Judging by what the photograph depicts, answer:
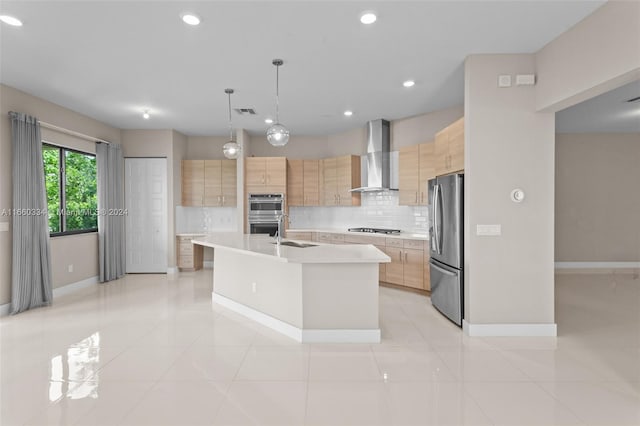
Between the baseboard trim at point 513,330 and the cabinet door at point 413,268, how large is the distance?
1579 millimetres

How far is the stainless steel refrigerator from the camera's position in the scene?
3760mm

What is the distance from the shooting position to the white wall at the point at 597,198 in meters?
6.78

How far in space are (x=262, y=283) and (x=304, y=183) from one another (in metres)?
3.34

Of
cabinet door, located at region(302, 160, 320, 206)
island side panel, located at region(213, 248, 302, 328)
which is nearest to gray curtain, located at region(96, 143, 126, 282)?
island side panel, located at region(213, 248, 302, 328)

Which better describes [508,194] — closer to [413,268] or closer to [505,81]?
[505,81]

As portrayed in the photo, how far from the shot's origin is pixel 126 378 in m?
2.68

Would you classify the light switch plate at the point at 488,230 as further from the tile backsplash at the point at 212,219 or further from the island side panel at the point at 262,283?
the tile backsplash at the point at 212,219

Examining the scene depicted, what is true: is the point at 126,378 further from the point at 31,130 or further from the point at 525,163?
the point at 525,163

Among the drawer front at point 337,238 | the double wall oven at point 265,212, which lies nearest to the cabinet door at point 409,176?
the drawer front at point 337,238

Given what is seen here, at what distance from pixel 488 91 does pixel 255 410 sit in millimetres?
3682

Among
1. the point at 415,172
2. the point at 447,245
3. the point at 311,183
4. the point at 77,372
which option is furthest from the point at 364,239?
the point at 77,372

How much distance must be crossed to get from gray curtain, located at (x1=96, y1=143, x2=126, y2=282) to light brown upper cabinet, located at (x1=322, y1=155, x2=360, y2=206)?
3.98 m

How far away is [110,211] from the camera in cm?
613

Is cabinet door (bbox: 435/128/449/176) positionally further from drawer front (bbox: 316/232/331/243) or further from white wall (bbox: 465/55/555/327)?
drawer front (bbox: 316/232/331/243)
